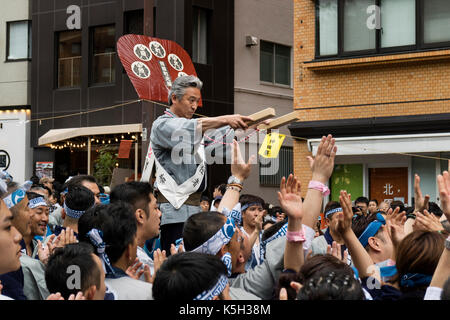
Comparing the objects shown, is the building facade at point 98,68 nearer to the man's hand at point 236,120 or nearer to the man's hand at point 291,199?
the man's hand at point 236,120

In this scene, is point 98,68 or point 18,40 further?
point 18,40

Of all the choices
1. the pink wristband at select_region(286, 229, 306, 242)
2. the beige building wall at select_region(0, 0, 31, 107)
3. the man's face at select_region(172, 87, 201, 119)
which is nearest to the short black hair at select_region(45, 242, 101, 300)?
the pink wristband at select_region(286, 229, 306, 242)

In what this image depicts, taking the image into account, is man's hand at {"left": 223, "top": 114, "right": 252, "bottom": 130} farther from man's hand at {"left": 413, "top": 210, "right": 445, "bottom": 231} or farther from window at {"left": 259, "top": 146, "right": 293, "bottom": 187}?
window at {"left": 259, "top": 146, "right": 293, "bottom": 187}

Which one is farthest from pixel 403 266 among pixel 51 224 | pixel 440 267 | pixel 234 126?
pixel 51 224

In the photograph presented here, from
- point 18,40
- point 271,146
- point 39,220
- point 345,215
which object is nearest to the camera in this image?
point 345,215

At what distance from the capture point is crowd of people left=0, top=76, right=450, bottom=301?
3.30 metres

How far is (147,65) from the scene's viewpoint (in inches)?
644

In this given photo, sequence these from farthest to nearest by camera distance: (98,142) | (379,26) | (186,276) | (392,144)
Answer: (98,142)
(379,26)
(392,144)
(186,276)

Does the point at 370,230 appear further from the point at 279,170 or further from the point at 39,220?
the point at 279,170

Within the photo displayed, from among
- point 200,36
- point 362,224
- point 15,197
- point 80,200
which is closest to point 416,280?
point 362,224

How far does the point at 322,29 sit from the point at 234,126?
1250cm

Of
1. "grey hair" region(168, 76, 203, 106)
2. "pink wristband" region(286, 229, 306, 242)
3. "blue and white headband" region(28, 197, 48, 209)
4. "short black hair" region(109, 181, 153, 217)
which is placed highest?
"grey hair" region(168, 76, 203, 106)

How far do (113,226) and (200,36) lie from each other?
17.6m

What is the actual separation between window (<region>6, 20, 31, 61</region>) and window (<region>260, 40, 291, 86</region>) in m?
8.18
